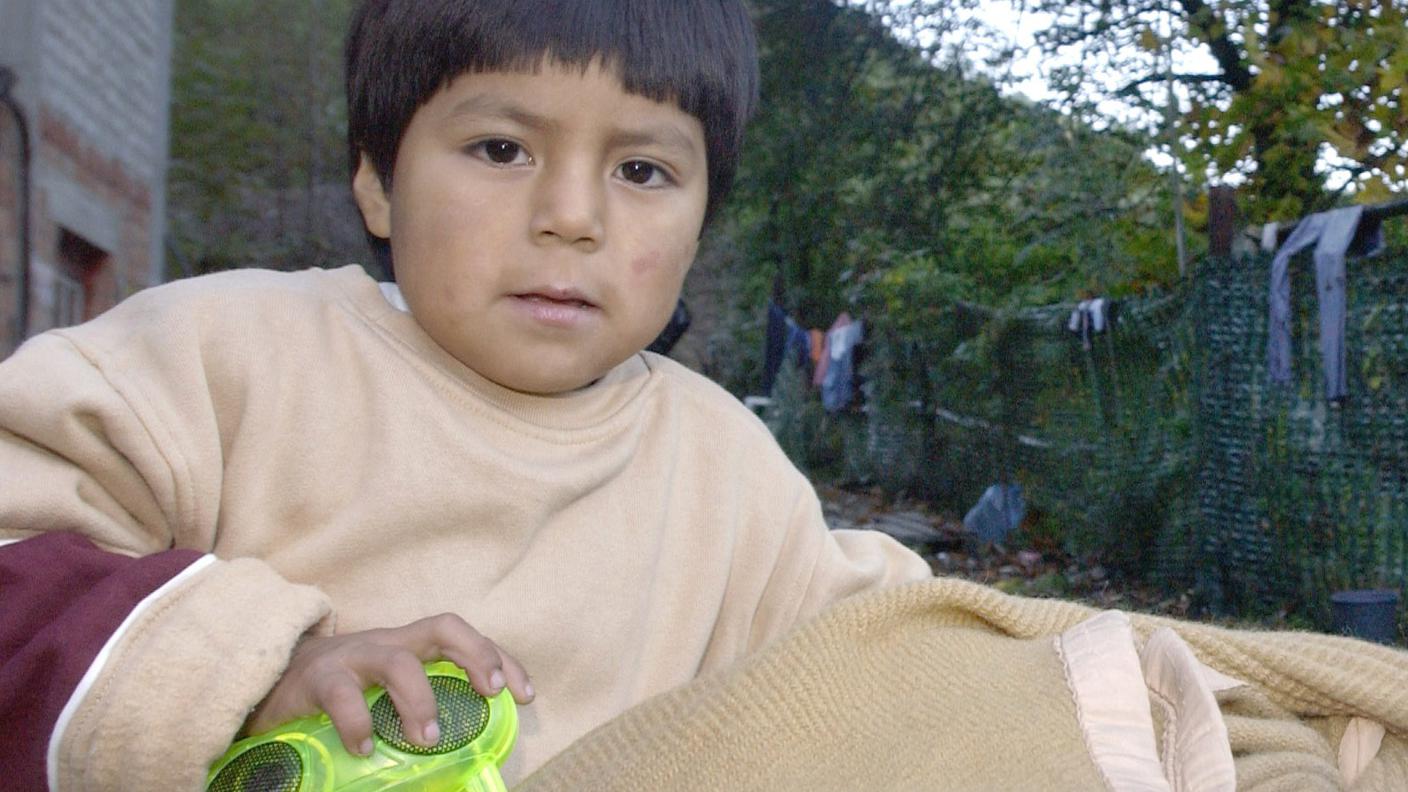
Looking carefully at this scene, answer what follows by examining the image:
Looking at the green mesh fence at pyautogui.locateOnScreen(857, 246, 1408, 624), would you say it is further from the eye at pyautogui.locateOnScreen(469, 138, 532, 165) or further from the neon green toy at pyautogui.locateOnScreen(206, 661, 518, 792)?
the neon green toy at pyautogui.locateOnScreen(206, 661, 518, 792)

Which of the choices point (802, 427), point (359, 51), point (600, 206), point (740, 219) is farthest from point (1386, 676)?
point (740, 219)

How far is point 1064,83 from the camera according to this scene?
33.3 feet

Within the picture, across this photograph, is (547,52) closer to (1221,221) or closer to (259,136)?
(1221,221)

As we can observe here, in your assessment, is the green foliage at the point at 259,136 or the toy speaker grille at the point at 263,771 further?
the green foliage at the point at 259,136

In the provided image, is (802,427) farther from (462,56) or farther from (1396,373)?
(462,56)

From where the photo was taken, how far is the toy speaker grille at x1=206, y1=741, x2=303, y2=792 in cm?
93

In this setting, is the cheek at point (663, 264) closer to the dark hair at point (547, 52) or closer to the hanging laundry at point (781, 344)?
the dark hair at point (547, 52)

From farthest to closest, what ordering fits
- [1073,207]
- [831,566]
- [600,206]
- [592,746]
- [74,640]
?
[1073,207]
[831,566]
[600,206]
[592,746]
[74,640]

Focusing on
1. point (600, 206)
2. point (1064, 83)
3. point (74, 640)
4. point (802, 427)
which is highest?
point (1064, 83)

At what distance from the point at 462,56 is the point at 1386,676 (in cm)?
117

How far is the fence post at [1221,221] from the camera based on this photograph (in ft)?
18.7

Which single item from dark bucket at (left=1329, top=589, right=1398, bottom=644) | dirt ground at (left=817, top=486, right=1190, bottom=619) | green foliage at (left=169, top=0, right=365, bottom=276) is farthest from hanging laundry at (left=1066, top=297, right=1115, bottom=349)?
green foliage at (left=169, top=0, right=365, bottom=276)

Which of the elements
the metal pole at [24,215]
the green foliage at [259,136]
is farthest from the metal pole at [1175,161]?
the green foliage at [259,136]

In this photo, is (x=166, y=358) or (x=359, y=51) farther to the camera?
(x=359, y=51)
